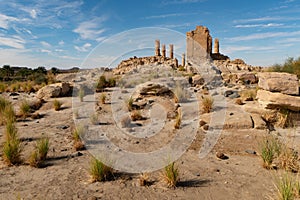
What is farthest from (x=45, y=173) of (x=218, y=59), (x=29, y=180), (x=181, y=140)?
(x=218, y=59)

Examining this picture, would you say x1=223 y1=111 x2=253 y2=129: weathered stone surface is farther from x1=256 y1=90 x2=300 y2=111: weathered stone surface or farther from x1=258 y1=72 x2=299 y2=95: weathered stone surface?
x1=258 y1=72 x2=299 y2=95: weathered stone surface

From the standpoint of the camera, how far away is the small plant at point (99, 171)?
4512 millimetres

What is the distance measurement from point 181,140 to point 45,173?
3.84 metres

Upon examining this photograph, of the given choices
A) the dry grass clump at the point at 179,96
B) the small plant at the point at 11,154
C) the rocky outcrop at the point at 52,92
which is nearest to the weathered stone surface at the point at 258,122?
the dry grass clump at the point at 179,96

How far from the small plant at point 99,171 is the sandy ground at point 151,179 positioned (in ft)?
0.39

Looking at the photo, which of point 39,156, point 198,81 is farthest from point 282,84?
point 198,81

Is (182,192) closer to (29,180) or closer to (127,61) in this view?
(29,180)

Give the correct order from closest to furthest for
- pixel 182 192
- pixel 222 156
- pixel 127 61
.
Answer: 1. pixel 182 192
2. pixel 222 156
3. pixel 127 61

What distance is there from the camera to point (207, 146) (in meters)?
6.57

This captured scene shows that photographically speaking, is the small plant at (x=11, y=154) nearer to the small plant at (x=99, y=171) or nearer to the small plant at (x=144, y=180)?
the small plant at (x=99, y=171)

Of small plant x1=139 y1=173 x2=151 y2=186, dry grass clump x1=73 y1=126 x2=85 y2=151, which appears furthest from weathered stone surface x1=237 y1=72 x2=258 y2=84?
small plant x1=139 y1=173 x2=151 y2=186

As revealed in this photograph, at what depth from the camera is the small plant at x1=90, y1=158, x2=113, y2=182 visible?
451 cm

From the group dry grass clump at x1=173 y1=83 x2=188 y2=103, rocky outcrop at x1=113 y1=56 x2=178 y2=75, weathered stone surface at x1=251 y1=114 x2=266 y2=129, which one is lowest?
weathered stone surface at x1=251 y1=114 x2=266 y2=129

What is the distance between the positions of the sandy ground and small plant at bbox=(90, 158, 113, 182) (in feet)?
0.39
